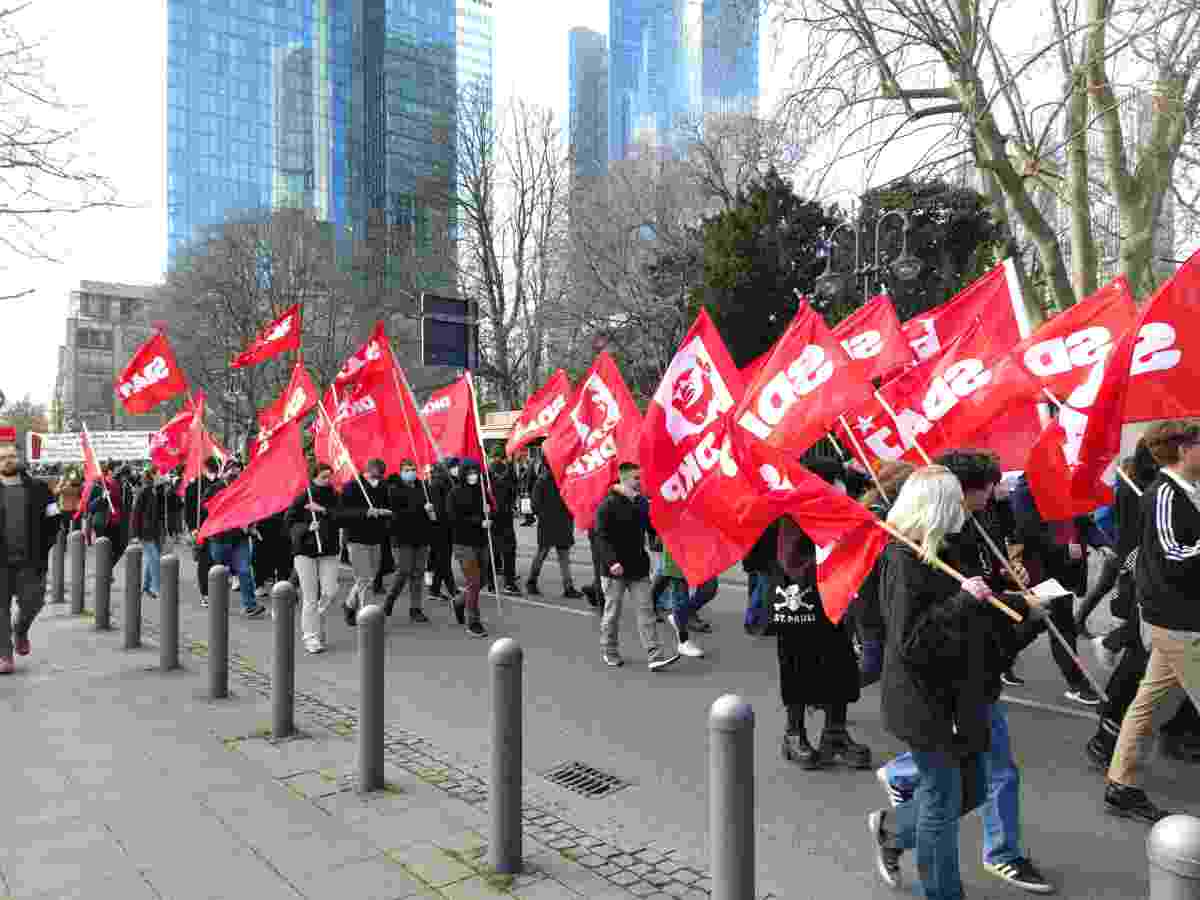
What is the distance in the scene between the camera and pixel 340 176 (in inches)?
3610

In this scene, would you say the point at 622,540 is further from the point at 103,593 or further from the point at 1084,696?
the point at 103,593

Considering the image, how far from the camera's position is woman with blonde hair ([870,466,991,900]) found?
3.51m

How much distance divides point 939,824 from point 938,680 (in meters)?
0.53

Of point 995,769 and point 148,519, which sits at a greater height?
point 148,519

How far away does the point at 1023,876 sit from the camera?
153 inches

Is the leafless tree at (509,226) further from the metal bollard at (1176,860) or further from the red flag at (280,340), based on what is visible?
the metal bollard at (1176,860)

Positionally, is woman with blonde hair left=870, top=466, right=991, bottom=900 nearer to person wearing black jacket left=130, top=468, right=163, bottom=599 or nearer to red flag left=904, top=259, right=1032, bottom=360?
red flag left=904, top=259, right=1032, bottom=360

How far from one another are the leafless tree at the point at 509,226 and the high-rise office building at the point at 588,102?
1744mm

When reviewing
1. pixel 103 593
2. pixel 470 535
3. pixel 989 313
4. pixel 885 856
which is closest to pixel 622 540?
pixel 470 535

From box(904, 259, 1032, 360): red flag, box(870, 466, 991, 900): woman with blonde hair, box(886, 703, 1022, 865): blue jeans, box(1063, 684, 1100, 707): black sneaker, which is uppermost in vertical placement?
box(904, 259, 1032, 360): red flag

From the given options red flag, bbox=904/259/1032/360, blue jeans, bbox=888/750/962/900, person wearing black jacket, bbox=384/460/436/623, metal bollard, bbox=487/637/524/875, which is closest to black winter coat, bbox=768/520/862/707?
blue jeans, bbox=888/750/962/900

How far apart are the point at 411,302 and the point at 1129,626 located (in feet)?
101

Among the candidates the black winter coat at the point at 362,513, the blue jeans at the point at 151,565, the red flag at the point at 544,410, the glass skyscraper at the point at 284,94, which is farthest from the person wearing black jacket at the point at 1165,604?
the glass skyscraper at the point at 284,94

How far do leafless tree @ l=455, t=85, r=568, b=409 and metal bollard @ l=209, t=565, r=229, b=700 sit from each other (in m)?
25.8
